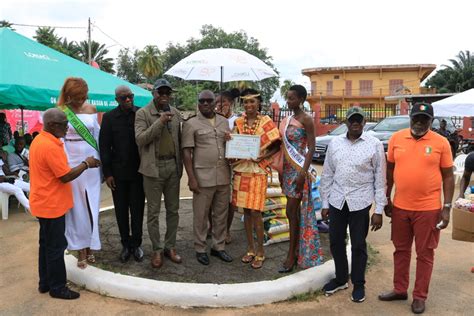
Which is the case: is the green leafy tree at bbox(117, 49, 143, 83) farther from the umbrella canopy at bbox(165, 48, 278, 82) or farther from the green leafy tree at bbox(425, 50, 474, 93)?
the umbrella canopy at bbox(165, 48, 278, 82)

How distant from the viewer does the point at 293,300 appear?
381cm

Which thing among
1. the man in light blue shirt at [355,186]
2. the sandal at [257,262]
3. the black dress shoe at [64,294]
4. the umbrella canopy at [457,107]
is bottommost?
the black dress shoe at [64,294]

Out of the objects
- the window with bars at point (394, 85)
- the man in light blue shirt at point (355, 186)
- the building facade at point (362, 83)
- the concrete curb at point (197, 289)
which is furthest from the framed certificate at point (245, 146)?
the window with bars at point (394, 85)

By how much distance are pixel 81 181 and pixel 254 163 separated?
1.74 meters

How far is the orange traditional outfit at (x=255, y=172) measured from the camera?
13.6 feet

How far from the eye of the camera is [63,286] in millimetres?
3721

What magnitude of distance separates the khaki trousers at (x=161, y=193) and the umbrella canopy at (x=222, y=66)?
2330 mm

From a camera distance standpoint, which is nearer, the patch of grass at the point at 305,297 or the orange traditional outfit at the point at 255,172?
the patch of grass at the point at 305,297

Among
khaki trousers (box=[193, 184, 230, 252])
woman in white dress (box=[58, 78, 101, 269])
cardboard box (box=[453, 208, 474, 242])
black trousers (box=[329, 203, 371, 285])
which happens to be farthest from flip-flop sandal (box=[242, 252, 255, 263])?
cardboard box (box=[453, 208, 474, 242])

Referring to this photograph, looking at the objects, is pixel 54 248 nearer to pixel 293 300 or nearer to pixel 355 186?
pixel 293 300

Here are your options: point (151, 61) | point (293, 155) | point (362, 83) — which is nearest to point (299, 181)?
point (293, 155)

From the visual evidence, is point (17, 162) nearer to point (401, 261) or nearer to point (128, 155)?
point (128, 155)

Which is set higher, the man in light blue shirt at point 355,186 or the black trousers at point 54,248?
the man in light blue shirt at point 355,186

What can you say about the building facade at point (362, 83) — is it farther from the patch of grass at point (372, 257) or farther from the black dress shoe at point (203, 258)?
the black dress shoe at point (203, 258)
